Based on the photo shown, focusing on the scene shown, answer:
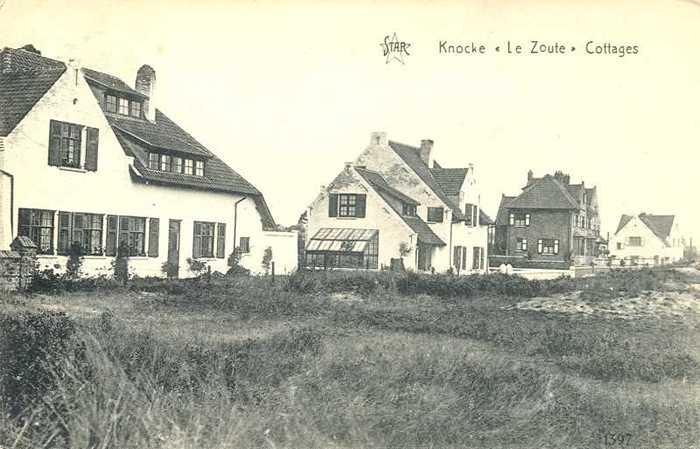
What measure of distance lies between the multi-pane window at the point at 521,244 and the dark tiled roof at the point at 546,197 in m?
2.30

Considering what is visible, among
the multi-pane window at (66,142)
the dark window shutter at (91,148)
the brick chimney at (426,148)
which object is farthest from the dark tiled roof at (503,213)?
the multi-pane window at (66,142)

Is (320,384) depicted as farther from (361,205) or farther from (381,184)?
(381,184)

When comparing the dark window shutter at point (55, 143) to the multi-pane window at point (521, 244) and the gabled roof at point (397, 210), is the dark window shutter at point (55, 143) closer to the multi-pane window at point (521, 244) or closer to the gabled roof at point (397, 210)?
the gabled roof at point (397, 210)

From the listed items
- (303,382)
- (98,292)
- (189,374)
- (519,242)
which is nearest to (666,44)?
→ (303,382)

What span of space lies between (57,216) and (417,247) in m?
15.6

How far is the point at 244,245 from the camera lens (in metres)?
21.0

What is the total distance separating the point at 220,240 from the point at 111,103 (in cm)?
537

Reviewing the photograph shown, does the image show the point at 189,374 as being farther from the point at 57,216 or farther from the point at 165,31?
the point at 57,216

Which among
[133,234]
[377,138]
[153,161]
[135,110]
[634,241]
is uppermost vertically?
[135,110]

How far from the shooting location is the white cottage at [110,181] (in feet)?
37.1

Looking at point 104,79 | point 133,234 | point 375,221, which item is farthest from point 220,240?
point 104,79

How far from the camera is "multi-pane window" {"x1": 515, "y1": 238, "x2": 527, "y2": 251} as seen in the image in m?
44.5

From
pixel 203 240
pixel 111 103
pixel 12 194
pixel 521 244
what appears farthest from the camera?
pixel 521 244

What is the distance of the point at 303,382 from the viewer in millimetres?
7195
